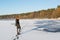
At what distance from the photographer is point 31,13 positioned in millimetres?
56219

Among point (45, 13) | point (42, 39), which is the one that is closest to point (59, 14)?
Answer: point (45, 13)

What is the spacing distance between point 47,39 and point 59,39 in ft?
1.60

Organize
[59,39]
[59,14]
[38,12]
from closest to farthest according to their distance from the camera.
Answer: [59,39]
[59,14]
[38,12]

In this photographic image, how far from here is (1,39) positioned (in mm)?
6281

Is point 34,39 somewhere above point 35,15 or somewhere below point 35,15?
above

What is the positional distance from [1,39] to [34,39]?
55.9 inches

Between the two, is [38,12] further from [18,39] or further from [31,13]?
[18,39]

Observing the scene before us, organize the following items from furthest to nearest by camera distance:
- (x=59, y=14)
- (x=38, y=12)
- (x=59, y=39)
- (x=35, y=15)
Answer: (x=38, y=12) → (x=35, y=15) → (x=59, y=14) → (x=59, y=39)

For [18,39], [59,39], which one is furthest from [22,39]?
[59,39]

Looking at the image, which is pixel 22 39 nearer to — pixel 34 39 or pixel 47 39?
pixel 34 39

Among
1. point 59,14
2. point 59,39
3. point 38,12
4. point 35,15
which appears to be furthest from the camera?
point 38,12

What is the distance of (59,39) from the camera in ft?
19.5

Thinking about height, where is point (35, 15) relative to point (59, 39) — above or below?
below

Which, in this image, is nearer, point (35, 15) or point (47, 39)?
point (47, 39)
